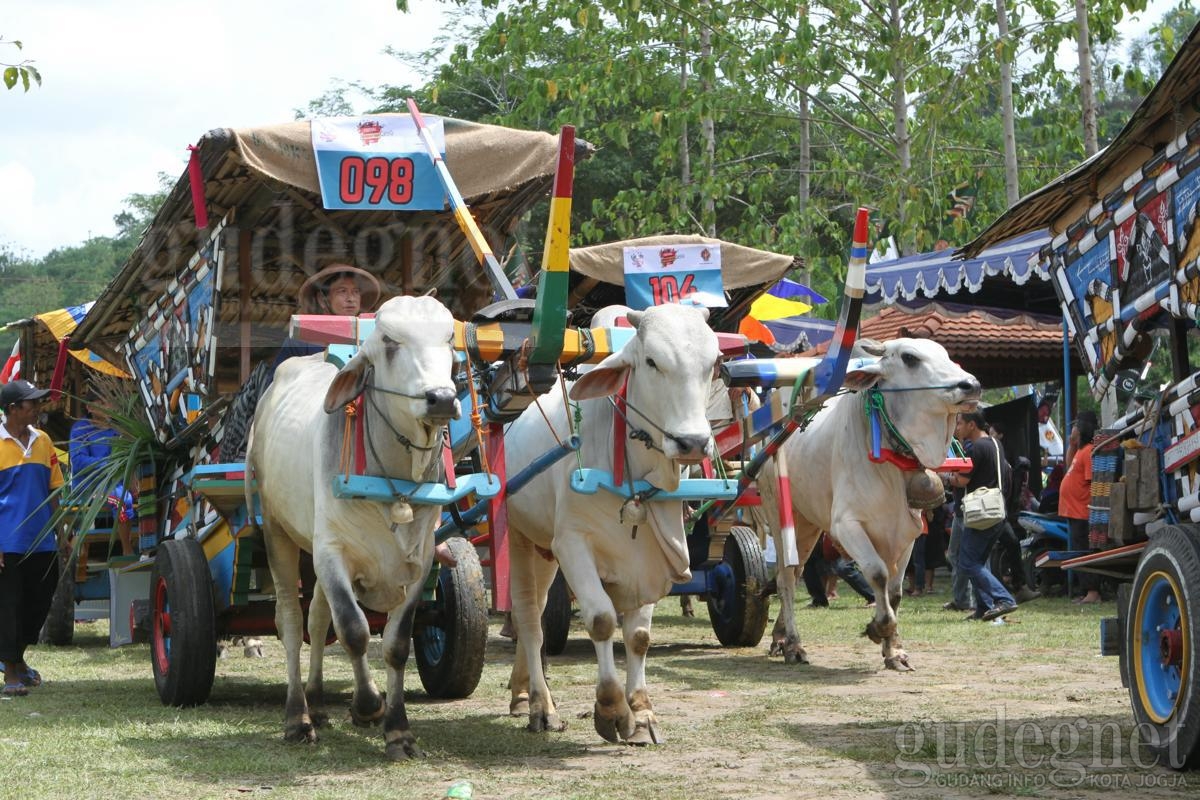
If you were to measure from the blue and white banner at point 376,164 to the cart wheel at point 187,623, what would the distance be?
1932mm

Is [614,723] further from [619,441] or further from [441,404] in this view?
[441,404]

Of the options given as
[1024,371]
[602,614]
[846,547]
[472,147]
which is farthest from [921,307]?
[602,614]

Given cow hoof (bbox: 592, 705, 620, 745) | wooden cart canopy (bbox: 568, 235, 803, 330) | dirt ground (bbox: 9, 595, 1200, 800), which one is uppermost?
wooden cart canopy (bbox: 568, 235, 803, 330)

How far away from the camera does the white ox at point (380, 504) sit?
6027mm

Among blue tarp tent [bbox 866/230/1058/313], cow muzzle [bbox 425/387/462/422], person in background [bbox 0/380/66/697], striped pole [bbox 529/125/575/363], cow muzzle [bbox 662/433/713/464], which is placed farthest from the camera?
blue tarp tent [bbox 866/230/1058/313]

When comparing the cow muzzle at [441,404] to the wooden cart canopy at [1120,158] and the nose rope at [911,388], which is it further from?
the nose rope at [911,388]

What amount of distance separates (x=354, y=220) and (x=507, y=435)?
1637 millimetres

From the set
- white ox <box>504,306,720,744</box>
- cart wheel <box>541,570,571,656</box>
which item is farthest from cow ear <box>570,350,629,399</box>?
cart wheel <box>541,570,571,656</box>

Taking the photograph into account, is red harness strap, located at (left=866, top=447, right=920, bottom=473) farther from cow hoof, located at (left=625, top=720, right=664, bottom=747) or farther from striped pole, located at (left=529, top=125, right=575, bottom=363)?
striped pole, located at (left=529, top=125, right=575, bottom=363)

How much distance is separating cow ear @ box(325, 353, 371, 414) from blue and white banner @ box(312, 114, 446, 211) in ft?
5.41

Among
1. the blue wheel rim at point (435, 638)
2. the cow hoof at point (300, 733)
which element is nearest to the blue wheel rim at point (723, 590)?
the blue wheel rim at point (435, 638)

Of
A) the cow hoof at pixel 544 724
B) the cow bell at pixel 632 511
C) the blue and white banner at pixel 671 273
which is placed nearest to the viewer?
the cow bell at pixel 632 511

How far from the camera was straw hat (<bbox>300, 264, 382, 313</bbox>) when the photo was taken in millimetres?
7854

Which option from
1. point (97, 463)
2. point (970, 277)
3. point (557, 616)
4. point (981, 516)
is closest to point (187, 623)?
point (97, 463)
